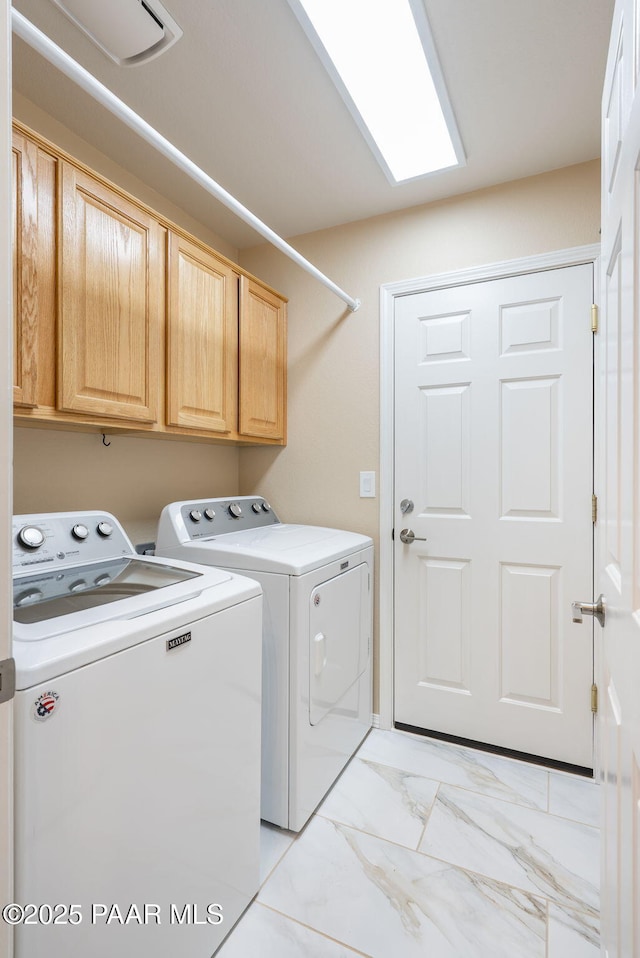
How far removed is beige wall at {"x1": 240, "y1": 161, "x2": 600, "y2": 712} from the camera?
1.98 m

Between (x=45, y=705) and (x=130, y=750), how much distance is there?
246 mm

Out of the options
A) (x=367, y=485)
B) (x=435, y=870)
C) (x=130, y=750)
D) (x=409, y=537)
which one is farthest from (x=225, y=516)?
(x=435, y=870)

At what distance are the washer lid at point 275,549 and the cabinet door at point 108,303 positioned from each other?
528 mm

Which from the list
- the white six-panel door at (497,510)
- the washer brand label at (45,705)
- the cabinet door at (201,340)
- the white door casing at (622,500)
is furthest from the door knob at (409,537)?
the washer brand label at (45,705)

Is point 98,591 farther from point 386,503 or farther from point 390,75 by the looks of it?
point 390,75

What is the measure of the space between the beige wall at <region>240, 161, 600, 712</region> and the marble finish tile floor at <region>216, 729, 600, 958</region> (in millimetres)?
1096

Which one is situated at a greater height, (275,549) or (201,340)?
(201,340)

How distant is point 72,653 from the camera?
828 mm

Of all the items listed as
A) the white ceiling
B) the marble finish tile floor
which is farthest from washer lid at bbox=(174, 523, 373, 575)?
the white ceiling

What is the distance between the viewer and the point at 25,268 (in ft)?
4.10

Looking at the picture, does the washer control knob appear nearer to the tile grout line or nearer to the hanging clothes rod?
the hanging clothes rod

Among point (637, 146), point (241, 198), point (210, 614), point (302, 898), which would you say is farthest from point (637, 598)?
point (241, 198)

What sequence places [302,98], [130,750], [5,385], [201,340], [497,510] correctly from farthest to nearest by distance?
[497,510]
[201,340]
[302,98]
[130,750]
[5,385]

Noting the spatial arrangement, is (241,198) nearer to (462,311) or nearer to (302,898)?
(462,311)
